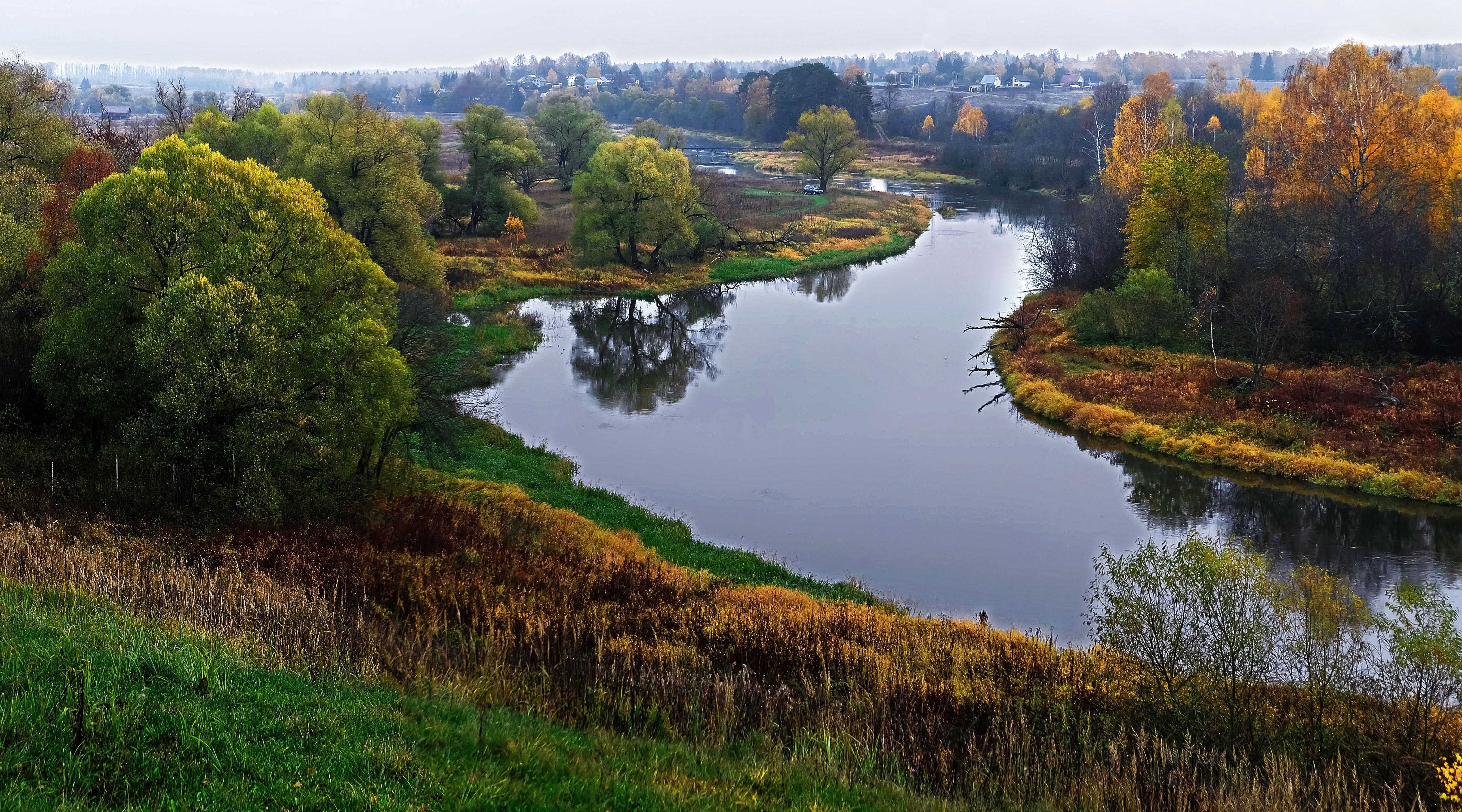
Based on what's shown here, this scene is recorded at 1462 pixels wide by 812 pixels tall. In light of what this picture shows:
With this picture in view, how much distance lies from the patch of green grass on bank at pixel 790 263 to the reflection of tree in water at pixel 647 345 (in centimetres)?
215

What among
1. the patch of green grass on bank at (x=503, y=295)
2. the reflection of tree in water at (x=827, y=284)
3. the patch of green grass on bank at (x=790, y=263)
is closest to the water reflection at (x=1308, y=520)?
the reflection of tree in water at (x=827, y=284)

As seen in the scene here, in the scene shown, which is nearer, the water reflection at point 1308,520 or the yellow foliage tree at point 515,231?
the water reflection at point 1308,520

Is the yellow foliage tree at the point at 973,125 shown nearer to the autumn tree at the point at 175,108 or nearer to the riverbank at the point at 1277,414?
the autumn tree at the point at 175,108

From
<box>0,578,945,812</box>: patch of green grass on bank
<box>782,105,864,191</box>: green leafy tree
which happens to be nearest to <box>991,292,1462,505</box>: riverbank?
<box>0,578,945,812</box>: patch of green grass on bank

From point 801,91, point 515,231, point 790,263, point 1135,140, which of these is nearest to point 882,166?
point 801,91

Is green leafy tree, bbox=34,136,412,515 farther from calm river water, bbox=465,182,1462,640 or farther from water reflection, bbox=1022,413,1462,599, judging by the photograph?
water reflection, bbox=1022,413,1462,599

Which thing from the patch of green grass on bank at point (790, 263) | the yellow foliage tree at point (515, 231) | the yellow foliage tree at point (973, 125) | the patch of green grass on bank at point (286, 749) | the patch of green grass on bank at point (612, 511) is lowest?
the patch of green grass on bank at point (612, 511)

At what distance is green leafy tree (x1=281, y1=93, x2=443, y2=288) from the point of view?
35281 mm

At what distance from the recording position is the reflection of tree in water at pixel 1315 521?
63.1ft

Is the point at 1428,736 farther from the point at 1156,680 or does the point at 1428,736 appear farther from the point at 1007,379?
the point at 1007,379

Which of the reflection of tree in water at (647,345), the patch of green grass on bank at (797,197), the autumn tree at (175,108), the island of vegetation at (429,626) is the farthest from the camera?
the patch of green grass on bank at (797,197)

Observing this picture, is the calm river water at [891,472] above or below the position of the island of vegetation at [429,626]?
below

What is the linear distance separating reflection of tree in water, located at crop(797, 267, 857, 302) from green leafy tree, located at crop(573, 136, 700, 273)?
20.2ft

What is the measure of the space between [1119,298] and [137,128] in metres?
49.3
